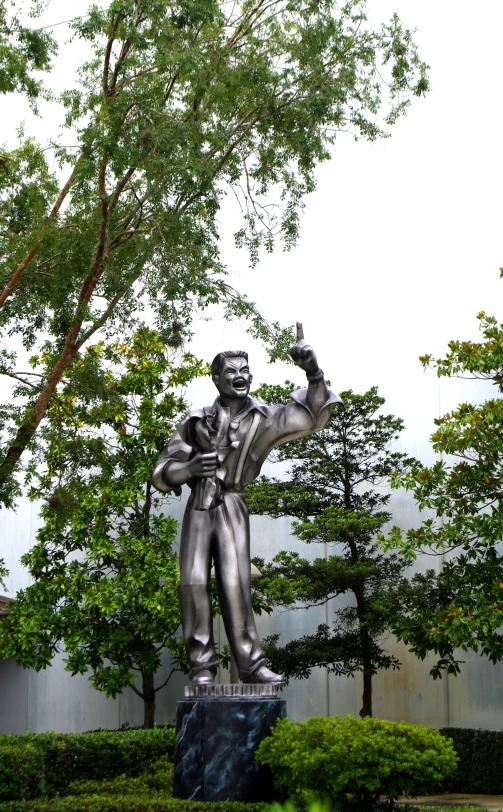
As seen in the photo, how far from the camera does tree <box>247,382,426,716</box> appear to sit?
1212 centimetres

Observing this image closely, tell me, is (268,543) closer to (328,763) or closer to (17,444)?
(17,444)

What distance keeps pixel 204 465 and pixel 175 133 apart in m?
3.44

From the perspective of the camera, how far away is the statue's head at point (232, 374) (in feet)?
21.2

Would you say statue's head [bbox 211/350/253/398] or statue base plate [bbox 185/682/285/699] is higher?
statue's head [bbox 211/350/253/398]

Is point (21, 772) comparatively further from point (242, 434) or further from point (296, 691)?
point (296, 691)

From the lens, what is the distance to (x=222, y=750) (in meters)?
5.66

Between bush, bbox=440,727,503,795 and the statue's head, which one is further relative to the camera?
bush, bbox=440,727,503,795

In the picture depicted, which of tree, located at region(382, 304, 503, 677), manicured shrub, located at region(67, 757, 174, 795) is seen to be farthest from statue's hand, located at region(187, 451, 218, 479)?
tree, located at region(382, 304, 503, 677)

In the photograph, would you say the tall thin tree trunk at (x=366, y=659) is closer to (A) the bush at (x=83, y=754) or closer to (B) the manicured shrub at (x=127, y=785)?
(A) the bush at (x=83, y=754)

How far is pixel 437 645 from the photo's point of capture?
10172 millimetres

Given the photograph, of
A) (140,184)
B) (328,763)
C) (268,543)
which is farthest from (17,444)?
(268,543)

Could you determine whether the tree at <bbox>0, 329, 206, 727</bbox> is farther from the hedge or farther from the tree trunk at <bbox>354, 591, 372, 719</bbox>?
the hedge

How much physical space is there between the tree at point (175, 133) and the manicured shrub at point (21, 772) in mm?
3017

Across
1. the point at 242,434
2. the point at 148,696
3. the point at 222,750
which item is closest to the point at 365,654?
the point at 148,696
